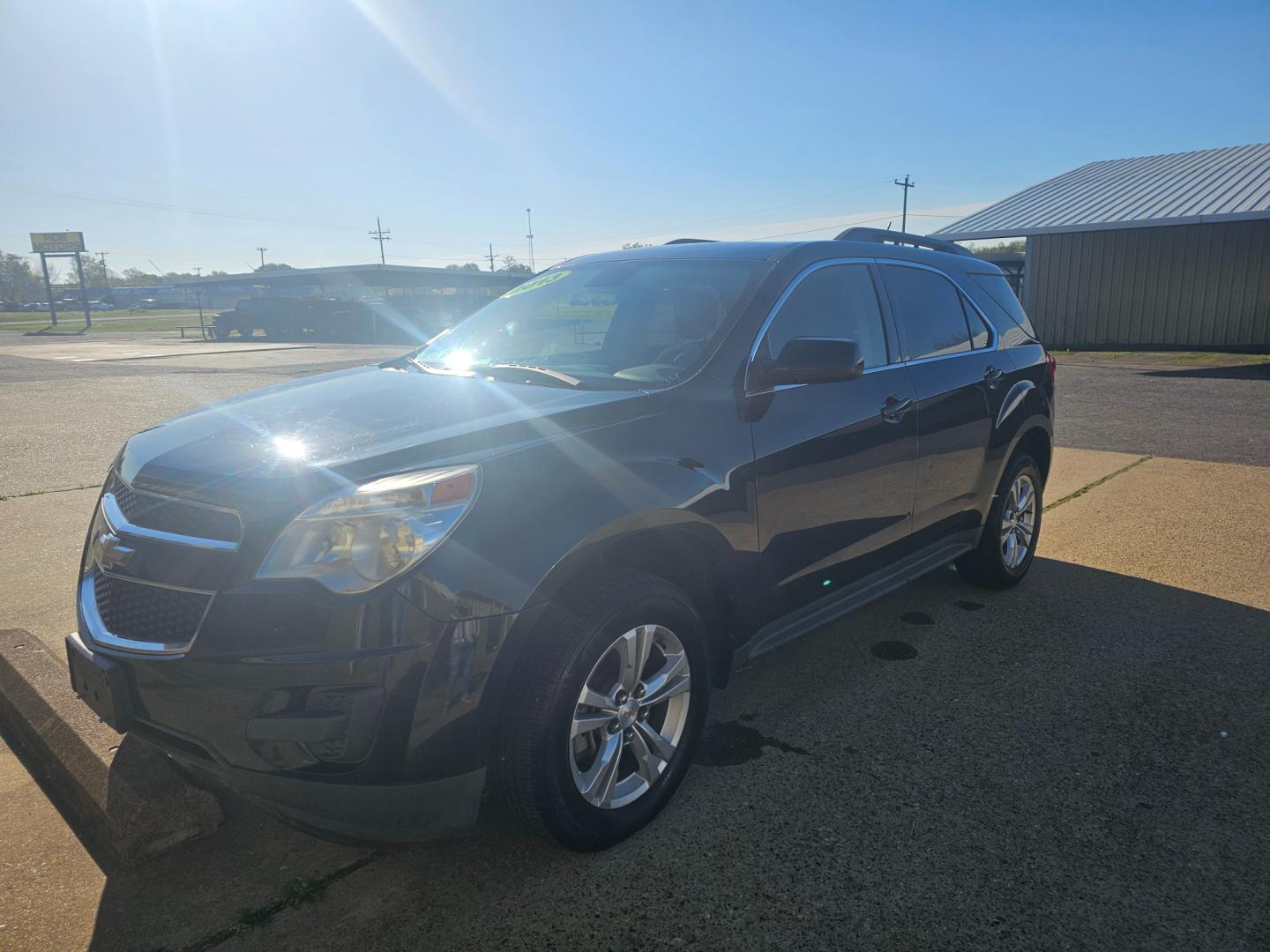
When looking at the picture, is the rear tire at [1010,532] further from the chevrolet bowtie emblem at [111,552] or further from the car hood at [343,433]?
the chevrolet bowtie emblem at [111,552]

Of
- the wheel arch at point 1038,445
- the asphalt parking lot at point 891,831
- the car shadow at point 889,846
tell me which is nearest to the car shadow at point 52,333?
the asphalt parking lot at point 891,831

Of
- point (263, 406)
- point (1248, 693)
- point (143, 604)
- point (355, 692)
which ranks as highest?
point (263, 406)

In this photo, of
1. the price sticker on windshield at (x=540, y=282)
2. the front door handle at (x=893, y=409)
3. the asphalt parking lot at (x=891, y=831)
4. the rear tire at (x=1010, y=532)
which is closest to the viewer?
the asphalt parking lot at (x=891, y=831)

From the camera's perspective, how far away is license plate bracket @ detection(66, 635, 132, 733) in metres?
2.21

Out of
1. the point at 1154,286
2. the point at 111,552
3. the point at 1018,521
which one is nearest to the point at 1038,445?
the point at 1018,521

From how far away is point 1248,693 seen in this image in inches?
137

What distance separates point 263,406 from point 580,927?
6.32 feet

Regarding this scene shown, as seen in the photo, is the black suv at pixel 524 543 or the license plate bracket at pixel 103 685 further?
the license plate bracket at pixel 103 685

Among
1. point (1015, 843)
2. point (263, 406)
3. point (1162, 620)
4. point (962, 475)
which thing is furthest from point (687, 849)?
point (1162, 620)

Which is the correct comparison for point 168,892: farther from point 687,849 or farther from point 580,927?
point 687,849

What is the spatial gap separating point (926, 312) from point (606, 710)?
2.58 metres

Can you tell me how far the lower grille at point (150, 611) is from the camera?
2129 mm

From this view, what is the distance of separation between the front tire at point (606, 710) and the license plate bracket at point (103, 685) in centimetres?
98

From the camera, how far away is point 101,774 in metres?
2.65
